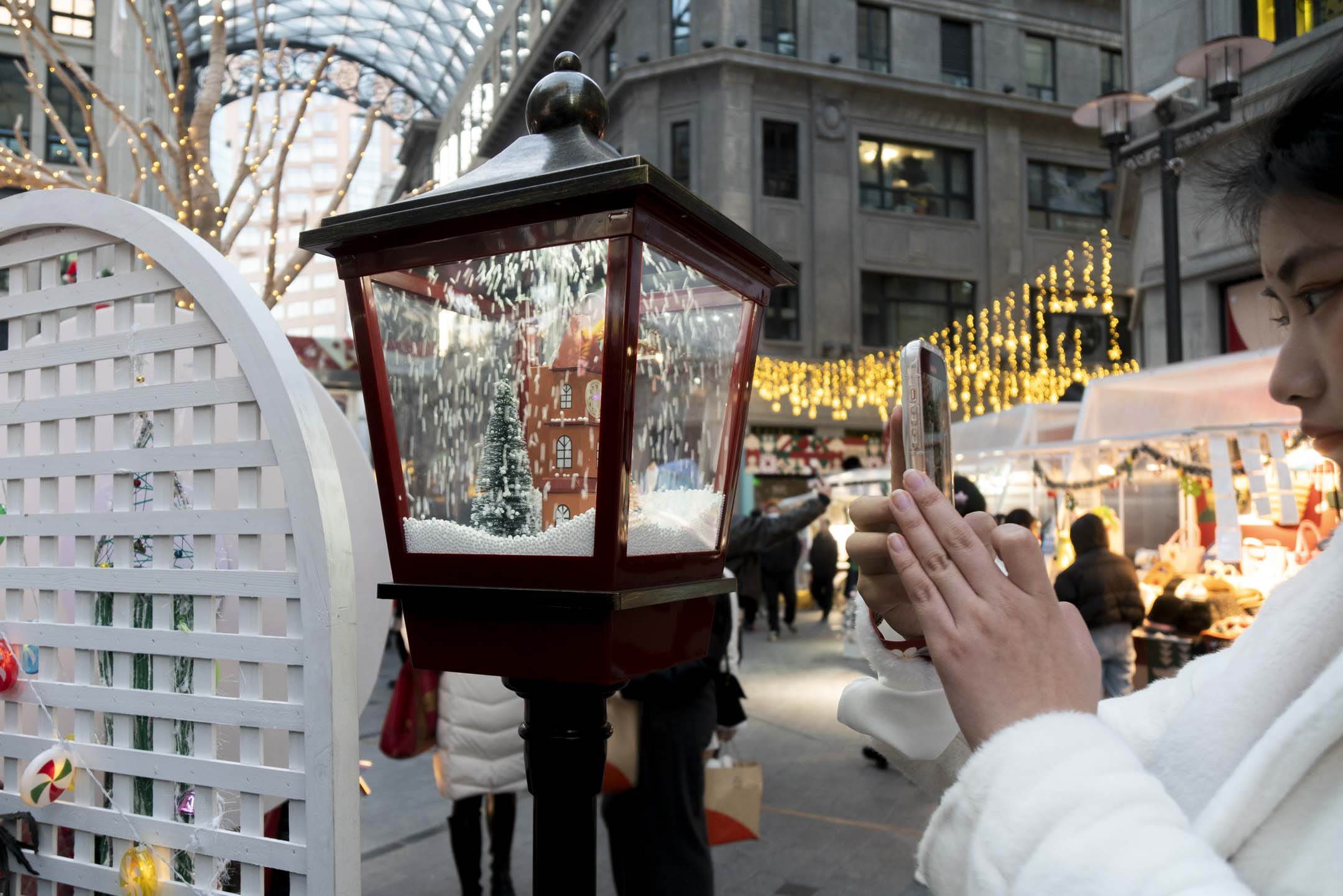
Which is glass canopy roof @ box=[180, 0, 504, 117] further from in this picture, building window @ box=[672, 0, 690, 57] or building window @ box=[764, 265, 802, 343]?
building window @ box=[764, 265, 802, 343]

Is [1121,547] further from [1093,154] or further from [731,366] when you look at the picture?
[1093,154]

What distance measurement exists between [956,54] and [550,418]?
74.5 ft

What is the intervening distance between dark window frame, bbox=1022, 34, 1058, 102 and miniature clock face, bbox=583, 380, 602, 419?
23431mm

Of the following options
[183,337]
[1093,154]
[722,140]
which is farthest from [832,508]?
[183,337]

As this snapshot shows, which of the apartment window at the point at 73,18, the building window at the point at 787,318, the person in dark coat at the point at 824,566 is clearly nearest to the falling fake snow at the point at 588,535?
the person in dark coat at the point at 824,566

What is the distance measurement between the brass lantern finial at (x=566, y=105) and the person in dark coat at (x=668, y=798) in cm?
223

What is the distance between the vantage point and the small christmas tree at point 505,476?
4.01 feet

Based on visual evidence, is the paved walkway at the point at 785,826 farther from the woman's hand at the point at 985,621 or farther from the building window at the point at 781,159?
the building window at the point at 781,159

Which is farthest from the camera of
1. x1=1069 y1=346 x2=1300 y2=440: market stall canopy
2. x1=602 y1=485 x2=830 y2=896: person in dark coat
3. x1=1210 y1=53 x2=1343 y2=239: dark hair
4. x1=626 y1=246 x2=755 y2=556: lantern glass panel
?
x1=1069 y1=346 x2=1300 y2=440: market stall canopy

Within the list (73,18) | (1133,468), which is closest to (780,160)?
(1133,468)

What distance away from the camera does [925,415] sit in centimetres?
96

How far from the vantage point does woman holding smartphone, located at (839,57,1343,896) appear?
750 mm

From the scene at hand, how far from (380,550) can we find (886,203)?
19.9 metres

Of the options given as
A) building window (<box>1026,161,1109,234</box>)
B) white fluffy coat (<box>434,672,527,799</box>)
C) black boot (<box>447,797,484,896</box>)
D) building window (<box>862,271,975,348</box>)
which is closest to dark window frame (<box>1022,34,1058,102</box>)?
building window (<box>1026,161,1109,234</box>)
